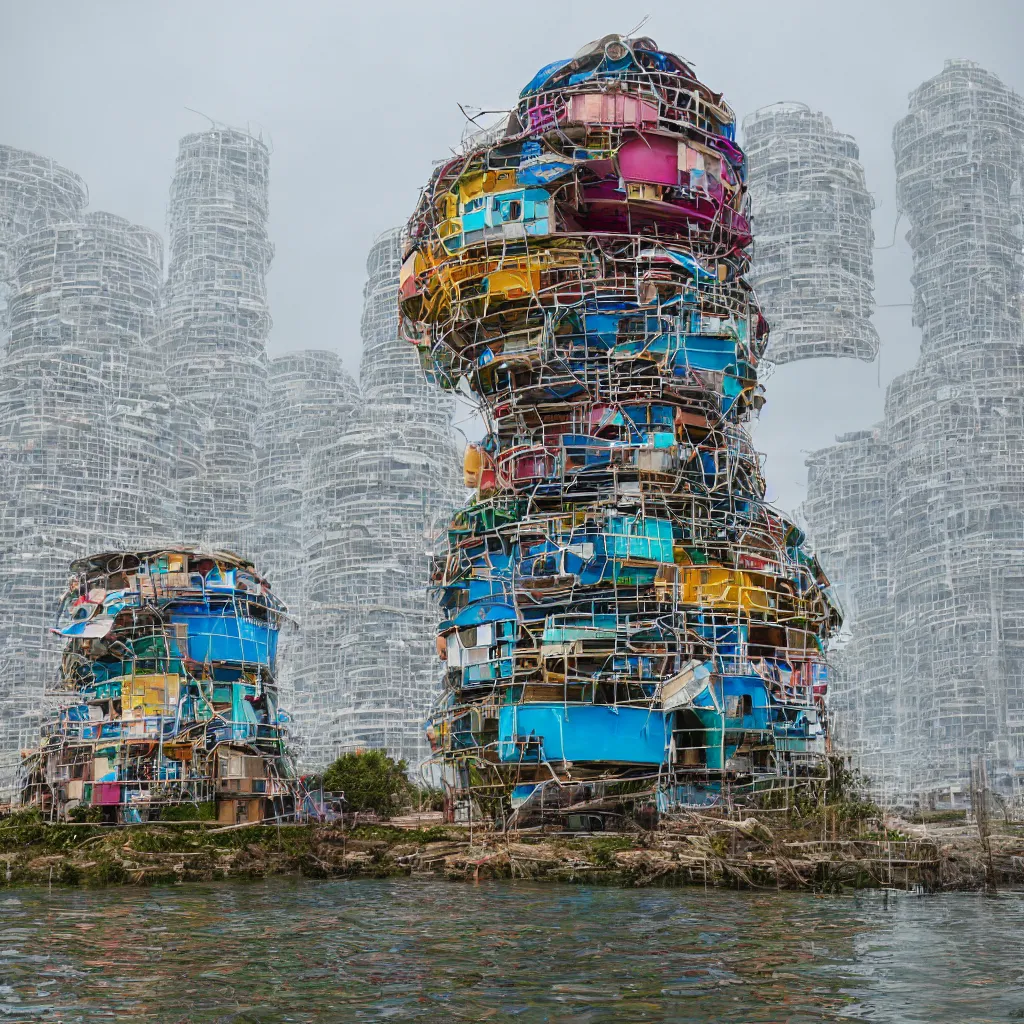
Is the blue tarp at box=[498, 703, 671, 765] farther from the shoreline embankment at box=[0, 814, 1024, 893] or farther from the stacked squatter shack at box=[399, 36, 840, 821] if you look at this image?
the shoreline embankment at box=[0, 814, 1024, 893]

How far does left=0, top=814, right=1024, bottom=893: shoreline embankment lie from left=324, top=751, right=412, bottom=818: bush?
12.6m

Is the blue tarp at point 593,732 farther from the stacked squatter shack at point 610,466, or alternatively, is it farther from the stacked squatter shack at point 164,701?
the stacked squatter shack at point 164,701

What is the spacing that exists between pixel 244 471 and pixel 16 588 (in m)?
37.4

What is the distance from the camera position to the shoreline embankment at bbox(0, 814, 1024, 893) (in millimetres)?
45500

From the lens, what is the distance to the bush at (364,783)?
74312 millimetres

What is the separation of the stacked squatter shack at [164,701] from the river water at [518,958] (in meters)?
16.8

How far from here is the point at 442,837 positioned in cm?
5847

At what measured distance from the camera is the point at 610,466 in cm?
6869

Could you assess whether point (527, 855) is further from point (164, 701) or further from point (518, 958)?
point (518, 958)

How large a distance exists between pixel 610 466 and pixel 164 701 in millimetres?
22970

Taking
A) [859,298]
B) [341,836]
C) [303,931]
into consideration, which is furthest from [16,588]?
[303,931]

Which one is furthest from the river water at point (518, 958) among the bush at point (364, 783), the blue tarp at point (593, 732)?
the bush at point (364, 783)

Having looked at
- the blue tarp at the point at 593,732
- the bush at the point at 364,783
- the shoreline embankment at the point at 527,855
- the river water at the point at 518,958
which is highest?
the blue tarp at the point at 593,732

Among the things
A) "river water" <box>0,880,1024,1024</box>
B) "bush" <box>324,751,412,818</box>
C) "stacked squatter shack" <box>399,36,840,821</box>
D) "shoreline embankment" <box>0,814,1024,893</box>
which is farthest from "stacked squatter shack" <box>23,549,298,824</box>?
"river water" <box>0,880,1024,1024</box>
